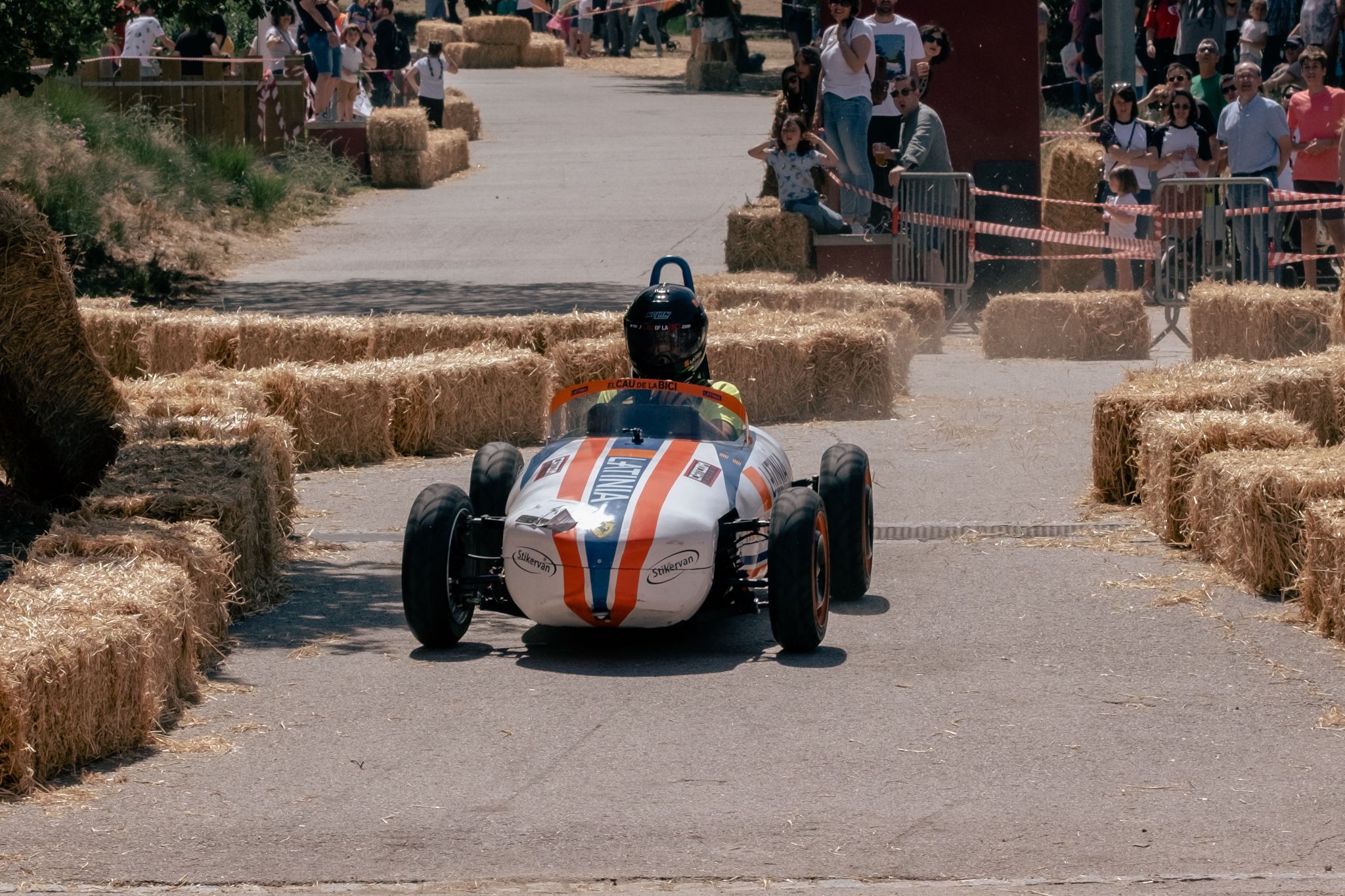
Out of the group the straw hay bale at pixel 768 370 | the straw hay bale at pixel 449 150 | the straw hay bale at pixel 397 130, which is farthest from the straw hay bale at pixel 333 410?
the straw hay bale at pixel 449 150

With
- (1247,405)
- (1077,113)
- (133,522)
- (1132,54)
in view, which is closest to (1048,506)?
(1247,405)

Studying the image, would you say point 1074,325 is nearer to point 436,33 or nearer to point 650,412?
point 650,412

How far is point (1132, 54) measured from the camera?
64.3ft

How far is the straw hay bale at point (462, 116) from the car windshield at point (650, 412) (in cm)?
2189

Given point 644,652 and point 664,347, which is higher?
point 664,347

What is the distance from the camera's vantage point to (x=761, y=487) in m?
8.52

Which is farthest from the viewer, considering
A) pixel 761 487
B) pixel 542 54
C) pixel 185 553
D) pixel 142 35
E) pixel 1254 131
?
pixel 542 54

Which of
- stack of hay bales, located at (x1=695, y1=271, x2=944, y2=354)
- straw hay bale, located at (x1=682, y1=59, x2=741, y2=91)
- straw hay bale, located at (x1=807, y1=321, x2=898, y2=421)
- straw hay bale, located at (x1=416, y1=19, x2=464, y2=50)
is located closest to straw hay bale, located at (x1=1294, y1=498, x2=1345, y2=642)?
straw hay bale, located at (x1=807, y1=321, x2=898, y2=421)

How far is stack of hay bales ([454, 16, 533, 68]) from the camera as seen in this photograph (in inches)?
1745

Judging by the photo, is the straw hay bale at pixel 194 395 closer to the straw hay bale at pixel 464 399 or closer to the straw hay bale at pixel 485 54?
the straw hay bale at pixel 464 399

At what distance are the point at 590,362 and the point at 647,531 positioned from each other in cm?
536

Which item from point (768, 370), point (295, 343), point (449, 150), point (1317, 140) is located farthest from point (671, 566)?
point (449, 150)

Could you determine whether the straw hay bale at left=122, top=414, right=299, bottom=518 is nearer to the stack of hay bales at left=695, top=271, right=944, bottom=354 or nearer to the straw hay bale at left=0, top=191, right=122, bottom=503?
the straw hay bale at left=0, top=191, right=122, bottom=503

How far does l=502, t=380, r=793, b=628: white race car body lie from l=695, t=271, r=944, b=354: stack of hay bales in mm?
7006
